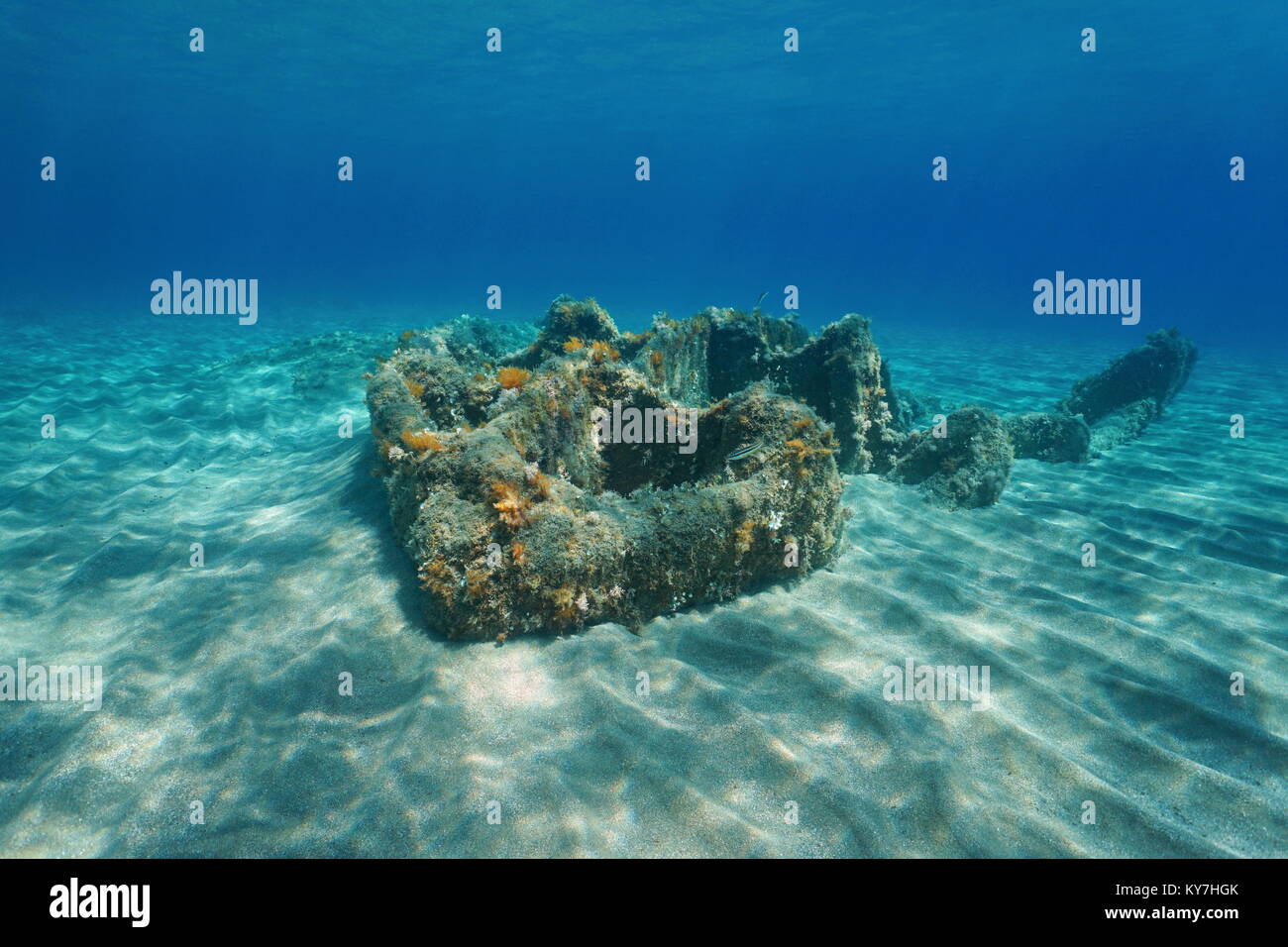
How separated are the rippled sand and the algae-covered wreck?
356 millimetres

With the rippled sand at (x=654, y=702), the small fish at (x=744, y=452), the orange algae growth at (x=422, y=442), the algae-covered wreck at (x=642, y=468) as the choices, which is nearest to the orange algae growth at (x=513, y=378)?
the algae-covered wreck at (x=642, y=468)

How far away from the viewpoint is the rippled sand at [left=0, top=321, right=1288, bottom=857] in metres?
3.10

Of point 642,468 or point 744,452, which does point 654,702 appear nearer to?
point 744,452

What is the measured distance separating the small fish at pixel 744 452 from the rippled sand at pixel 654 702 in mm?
1267

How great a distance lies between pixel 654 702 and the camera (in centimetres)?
395

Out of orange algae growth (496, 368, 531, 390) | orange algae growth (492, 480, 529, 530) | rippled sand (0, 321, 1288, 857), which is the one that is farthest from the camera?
orange algae growth (496, 368, 531, 390)

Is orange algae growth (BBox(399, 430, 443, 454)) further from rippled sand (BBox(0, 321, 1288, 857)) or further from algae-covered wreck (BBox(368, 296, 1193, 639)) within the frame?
rippled sand (BBox(0, 321, 1288, 857))

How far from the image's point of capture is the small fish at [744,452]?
555 centimetres

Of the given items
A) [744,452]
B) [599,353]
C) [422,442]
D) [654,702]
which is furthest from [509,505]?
[599,353]

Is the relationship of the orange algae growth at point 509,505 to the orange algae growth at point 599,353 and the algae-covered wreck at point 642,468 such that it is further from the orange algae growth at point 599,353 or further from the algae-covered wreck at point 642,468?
the orange algae growth at point 599,353

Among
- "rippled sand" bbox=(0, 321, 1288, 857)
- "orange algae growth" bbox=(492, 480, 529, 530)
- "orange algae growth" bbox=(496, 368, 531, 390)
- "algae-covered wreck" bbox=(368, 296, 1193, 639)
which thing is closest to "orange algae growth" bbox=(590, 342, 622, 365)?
"algae-covered wreck" bbox=(368, 296, 1193, 639)

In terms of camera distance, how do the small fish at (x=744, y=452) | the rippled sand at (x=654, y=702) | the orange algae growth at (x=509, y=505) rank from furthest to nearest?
the small fish at (x=744, y=452) → the orange algae growth at (x=509, y=505) → the rippled sand at (x=654, y=702)

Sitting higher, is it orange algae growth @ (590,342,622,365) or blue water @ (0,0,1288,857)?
orange algae growth @ (590,342,622,365)
